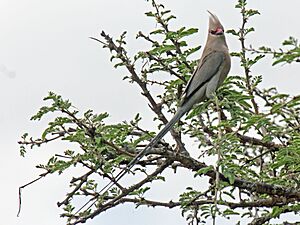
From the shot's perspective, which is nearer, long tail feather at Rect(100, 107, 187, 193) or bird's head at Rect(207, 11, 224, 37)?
long tail feather at Rect(100, 107, 187, 193)

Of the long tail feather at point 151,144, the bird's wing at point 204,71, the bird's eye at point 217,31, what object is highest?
the bird's eye at point 217,31

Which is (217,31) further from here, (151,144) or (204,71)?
(151,144)

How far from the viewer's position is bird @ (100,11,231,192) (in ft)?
9.18

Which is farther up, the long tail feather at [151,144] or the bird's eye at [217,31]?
the bird's eye at [217,31]

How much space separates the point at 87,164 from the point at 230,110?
25.4 inches

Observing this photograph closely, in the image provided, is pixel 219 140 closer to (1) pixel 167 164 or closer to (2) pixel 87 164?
(1) pixel 167 164

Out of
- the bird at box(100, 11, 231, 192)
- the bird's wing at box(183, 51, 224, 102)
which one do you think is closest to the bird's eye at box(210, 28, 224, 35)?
the bird at box(100, 11, 231, 192)

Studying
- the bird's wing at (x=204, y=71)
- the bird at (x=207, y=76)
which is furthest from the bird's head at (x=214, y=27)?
the bird's wing at (x=204, y=71)

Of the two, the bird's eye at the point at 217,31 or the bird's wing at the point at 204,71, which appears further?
the bird's eye at the point at 217,31

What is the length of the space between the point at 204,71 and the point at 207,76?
0.03 metres

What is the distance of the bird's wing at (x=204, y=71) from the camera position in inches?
117

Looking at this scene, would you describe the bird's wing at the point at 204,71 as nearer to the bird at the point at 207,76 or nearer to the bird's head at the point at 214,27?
the bird at the point at 207,76

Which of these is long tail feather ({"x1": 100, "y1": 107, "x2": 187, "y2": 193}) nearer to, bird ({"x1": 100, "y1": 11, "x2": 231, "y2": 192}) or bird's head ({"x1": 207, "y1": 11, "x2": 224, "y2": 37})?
bird ({"x1": 100, "y1": 11, "x2": 231, "y2": 192})

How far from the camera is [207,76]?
310 cm
